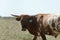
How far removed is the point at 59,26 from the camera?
12789 millimetres

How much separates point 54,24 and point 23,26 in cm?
213

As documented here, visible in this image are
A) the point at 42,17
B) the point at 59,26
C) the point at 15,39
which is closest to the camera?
the point at 59,26

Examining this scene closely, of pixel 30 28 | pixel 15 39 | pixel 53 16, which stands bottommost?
pixel 15 39

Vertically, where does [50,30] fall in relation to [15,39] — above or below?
above

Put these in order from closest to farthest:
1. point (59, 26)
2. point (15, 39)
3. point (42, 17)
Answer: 1. point (59, 26)
2. point (42, 17)
3. point (15, 39)

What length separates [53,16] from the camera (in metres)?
13.1

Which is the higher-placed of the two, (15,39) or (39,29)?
(39,29)

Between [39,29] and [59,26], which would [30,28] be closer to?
[39,29]

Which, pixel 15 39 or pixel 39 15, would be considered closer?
pixel 39 15

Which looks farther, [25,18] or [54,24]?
[25,18]

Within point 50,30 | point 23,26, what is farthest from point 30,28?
point 50,30

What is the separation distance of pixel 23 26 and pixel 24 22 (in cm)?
20

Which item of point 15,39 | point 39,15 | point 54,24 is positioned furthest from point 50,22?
point 15,39

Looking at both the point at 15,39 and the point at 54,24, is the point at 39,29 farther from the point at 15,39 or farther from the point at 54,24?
the point at 15,39
